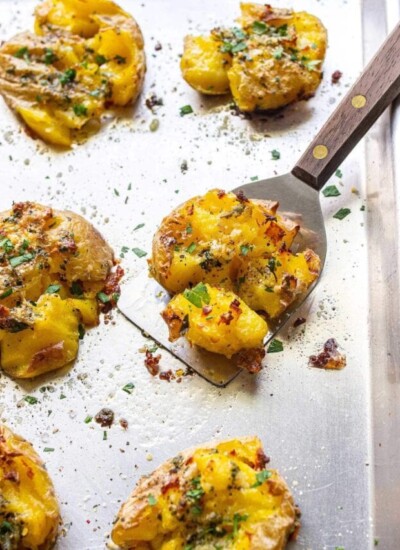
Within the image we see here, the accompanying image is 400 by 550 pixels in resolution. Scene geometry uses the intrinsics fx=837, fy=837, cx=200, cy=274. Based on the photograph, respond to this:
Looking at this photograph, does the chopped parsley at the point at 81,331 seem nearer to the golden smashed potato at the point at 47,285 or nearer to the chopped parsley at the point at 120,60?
the golden smashed potato at the point at 47,285

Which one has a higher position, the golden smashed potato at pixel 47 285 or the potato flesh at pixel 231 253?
the potato flesh at pixel 231 253

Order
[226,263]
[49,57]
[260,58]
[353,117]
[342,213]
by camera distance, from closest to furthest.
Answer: [226,263]
[353,117]
[342,213]
[260,58]
[49,57]

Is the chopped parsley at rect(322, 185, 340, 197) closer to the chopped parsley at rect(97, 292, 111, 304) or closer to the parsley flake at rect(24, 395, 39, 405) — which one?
the chopped parsley at rect(97, 292, 111, 304)

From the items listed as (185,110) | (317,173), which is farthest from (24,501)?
(185,110)

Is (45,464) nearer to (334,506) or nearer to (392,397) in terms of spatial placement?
(334,506)

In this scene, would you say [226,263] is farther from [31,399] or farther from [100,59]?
[100,59]

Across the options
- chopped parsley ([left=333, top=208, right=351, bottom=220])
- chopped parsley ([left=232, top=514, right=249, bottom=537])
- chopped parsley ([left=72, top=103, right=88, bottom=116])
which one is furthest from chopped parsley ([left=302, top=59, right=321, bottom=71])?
chopped parsley ([left=232, top=514, right=249, bottom=537])

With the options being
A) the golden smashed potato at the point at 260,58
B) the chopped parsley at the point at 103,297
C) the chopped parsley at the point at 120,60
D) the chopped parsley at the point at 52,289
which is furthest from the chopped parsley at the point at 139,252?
the chopped parsley at the point at 120,60
